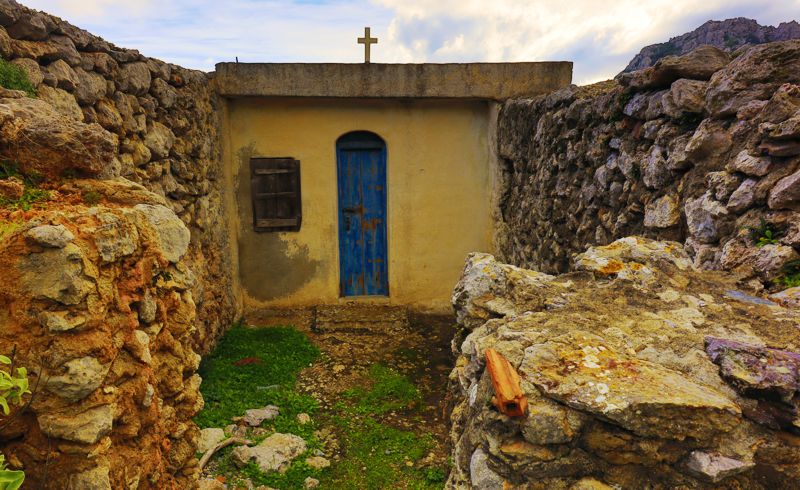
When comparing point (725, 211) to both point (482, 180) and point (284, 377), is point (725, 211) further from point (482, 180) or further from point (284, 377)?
point (482, 180)

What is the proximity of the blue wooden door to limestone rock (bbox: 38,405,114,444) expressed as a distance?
6.01 meters

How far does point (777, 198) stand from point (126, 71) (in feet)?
15.9

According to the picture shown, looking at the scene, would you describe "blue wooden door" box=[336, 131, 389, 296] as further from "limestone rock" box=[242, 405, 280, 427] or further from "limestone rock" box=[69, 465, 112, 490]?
"limestone rock" box=[69, 465, 112, 490]

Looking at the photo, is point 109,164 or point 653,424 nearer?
point 653,424

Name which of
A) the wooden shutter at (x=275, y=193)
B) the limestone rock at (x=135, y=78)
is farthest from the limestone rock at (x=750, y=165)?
the wooden shutter at (x=275, y=193)

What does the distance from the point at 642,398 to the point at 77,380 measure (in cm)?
199

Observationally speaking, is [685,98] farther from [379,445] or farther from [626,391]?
[379,445]

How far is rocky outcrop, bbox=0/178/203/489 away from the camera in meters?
1.77

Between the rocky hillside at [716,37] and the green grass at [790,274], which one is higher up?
the rocky hillside at [716,37]

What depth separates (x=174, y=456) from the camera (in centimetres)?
266

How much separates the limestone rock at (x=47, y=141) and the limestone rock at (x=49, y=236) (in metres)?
0.74

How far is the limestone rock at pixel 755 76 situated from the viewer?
10.0 ft

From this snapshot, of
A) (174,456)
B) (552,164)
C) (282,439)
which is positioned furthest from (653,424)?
(552,164)

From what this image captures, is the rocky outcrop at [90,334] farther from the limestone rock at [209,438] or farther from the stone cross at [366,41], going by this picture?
the stone cross at [366,41]
